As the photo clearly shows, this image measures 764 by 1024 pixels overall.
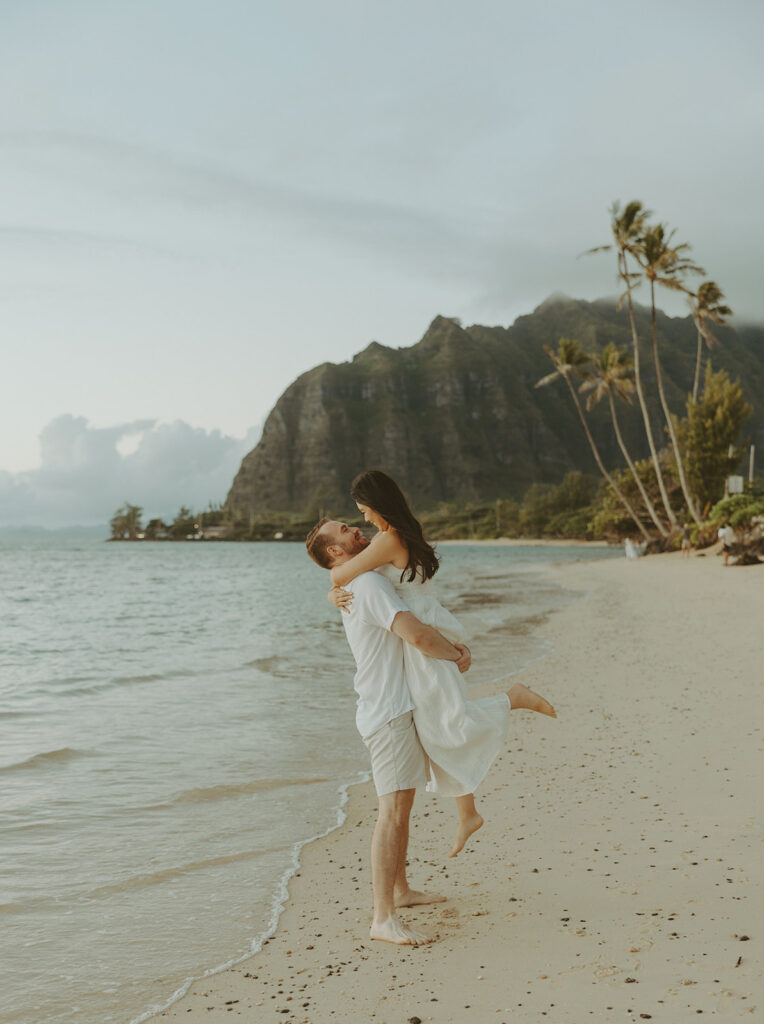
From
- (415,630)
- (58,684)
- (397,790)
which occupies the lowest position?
(58,684)

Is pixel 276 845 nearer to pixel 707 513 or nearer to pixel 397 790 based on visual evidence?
pixel 397 790

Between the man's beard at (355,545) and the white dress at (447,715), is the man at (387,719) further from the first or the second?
the man's beard at (355,545)

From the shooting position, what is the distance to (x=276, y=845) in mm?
4680

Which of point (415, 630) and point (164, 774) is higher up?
point (415, 630)

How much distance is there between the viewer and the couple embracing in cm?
308

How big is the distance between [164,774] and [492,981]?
420 cm

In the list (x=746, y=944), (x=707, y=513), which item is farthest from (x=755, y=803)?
(x=707, y=513)

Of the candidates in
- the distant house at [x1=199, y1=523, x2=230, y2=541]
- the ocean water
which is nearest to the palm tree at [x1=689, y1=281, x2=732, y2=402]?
the ocean water

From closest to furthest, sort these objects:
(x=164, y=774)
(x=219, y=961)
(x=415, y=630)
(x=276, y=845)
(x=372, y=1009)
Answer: (x=372, y=1009), (x=415, y=630), (x=219, y=961), (x=276, y=845), (x=164, y=774)

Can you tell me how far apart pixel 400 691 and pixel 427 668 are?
0.46ft

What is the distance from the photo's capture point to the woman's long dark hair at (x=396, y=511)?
3.11m

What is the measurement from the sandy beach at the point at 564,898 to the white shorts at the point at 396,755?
58 cm

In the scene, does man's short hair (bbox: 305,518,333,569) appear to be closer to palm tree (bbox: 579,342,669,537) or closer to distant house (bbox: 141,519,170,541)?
palm tree (bbox: 579,342,669,537)

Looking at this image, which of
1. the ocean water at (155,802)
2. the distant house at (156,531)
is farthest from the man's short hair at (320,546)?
the distant house at (156,531)
